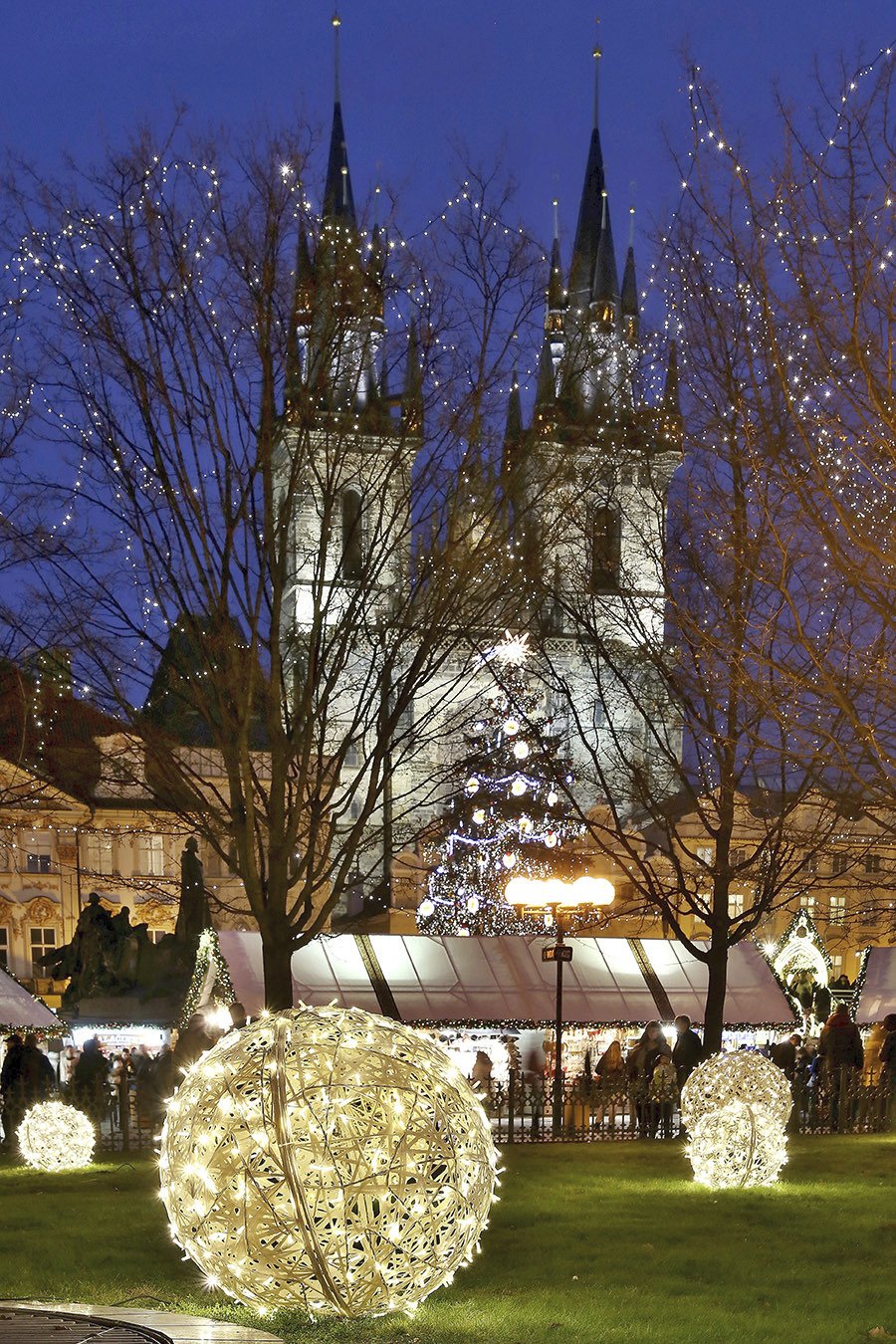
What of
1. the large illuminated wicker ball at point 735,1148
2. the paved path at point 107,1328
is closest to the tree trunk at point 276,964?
the large illuminated wicker ball at point 735,1148

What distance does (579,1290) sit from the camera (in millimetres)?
7867

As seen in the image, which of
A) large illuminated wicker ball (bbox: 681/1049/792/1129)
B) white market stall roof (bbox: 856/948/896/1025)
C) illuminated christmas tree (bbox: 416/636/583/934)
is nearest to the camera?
large illuminated wicker ball (bbox: 681/1049/792/1129)

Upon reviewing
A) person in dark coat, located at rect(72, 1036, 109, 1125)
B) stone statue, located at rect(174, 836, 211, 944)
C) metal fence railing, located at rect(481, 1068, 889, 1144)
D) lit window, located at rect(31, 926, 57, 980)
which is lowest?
lit window, located at rect(31, 926, 57, 980)

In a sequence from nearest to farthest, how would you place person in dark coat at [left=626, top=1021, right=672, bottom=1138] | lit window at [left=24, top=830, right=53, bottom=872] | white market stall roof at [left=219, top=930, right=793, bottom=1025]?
1. person in dark coat at [left=626, top=1021, right=672, bottom=1138]
2. white market stall roof at [left=219, top=930, right=793, bottom=1025]
3. lit window at [left=24, top=830, right=53, bottom=872]

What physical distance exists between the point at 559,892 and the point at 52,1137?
7.63 m

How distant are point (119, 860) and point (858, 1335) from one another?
51.7 meters

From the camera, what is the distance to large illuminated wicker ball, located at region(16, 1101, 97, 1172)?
13.5 meters

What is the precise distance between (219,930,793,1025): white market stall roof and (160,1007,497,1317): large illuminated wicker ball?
14047 millimetres

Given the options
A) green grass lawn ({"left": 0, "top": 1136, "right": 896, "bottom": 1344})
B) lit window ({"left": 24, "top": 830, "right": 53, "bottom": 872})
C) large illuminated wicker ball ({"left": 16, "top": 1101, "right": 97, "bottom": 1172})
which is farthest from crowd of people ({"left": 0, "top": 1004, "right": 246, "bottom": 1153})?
lit window ({"left": 24, "top": 830, "right": 53, "bottom": 872})

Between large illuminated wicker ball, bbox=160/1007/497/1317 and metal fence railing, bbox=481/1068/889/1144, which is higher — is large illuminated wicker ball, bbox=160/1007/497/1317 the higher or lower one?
the higher one

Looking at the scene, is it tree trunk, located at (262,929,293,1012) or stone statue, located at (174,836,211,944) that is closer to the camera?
tree trunk, located at (262,929,293,1012)

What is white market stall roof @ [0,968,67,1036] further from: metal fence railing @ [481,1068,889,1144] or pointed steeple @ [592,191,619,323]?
pointed steeple @ [592,191,619,323]

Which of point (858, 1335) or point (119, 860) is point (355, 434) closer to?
point (858, 1335)

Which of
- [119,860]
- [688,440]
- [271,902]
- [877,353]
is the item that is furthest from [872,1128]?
[119,860]
